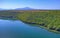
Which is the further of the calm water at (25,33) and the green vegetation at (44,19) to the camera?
the green vegetation at (44,19)

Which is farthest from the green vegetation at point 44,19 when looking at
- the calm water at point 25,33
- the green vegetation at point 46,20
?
the calm water at point 25,33

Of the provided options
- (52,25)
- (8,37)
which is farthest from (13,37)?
(52,25)

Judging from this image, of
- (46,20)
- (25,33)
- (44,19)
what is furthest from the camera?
(44,19)

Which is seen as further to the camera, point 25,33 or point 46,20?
point 46,20

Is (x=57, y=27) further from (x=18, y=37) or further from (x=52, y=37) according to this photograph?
(x=18, y=37)

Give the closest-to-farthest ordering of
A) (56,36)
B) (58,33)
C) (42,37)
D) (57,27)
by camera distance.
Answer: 1. (42,37)
2. (56,36)
3. (58,33)
4. (57,27)

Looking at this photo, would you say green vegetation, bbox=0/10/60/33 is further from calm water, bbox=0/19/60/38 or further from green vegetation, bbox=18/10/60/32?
calm water, bbox=0/19/60/38

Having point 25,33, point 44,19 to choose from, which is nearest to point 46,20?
point 44,19

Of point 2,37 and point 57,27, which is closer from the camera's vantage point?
point 2,37

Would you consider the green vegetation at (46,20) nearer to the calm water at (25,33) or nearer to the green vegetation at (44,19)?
the green vegetation at (44,19)

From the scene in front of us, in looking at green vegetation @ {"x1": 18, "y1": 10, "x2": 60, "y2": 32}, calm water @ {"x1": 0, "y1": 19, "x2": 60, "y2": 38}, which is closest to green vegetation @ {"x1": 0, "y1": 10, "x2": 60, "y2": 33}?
green vegetation @ {"x1": 18, "y1": 10, "x2": 60, "y2": 32}

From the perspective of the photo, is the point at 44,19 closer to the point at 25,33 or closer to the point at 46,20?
the point at 46,20
